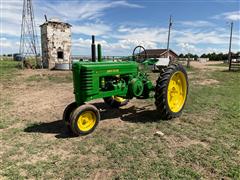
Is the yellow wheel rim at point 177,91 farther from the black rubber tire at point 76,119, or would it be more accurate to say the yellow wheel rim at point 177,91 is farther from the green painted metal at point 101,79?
the black rubber tire at point 76,119

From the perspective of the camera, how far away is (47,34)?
74.8 ft

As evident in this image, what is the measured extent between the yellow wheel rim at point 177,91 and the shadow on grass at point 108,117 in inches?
21.2

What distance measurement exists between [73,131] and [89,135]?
0.37 metres

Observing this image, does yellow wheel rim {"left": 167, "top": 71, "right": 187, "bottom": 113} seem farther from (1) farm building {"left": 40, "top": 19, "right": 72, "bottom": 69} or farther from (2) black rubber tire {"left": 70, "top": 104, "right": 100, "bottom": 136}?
(1) farm building {"left": 40, "top": 19, "right": 72, "bottom": 69}

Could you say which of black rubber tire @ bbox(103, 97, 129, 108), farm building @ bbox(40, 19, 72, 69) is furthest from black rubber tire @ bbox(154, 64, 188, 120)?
farm building @ bbox(40, 19, 72, 69)

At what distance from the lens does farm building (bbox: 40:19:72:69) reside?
23.0 m

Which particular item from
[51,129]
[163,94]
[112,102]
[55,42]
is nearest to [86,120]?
[51,129]

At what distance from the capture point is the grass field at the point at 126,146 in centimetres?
349

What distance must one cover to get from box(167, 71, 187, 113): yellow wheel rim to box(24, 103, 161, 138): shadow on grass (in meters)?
0.54

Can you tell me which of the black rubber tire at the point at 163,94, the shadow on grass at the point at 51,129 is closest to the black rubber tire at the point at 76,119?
the shadow on grass at the point at 51,129

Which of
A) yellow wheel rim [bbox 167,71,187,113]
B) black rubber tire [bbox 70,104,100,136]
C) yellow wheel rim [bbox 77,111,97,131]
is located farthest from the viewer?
yellow wheel rim [bbox 167,71,187,113]

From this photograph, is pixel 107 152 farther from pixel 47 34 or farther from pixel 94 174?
pixel 47 34

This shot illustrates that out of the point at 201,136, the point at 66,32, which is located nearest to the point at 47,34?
the point at 66,32

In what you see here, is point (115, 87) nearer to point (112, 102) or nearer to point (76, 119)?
point (76, 119)
